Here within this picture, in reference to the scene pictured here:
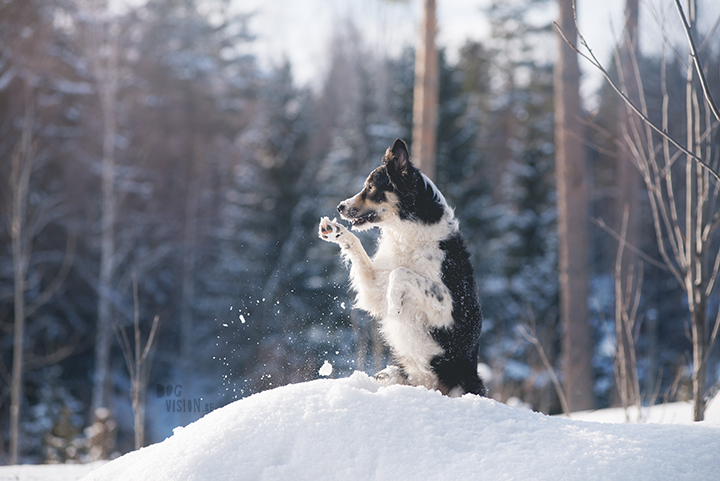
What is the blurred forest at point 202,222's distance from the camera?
13.0 m

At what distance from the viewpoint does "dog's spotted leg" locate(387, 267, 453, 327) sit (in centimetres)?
288

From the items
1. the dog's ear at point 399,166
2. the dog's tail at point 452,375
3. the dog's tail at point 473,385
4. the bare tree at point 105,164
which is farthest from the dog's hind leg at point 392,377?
the bare tree at point 105,164

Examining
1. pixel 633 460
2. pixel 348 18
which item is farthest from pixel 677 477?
pixel 348 18

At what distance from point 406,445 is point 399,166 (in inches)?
73.8

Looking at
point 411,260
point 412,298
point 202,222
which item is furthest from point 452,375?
point 202,222

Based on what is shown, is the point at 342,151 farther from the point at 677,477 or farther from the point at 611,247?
the point at 677,477

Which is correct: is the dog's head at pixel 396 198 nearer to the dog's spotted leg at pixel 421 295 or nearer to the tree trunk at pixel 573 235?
the dog's spotted leg at pixel 421 295

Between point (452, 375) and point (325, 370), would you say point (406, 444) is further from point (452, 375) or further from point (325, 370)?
point (325, 370)

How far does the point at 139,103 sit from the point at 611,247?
1853 centimetres

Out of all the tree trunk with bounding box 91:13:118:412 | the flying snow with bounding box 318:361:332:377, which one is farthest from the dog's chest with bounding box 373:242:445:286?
the tree trunk with bounding box 91:13:118:412

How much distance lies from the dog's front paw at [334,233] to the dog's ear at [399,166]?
465mm

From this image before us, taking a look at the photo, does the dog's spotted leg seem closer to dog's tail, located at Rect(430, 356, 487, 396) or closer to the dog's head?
dog's tail, located at Rect(430, 356, 487, 396)

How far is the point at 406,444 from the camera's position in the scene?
1.88 metres

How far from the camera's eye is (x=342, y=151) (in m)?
17.7
